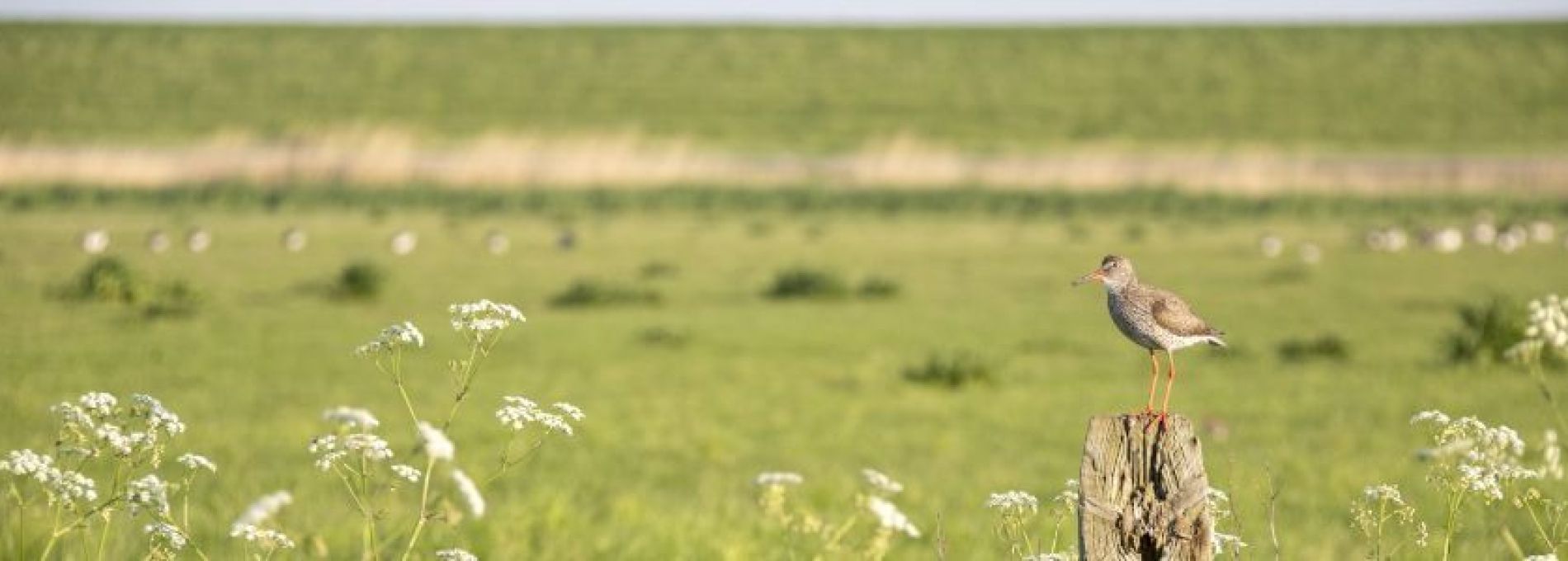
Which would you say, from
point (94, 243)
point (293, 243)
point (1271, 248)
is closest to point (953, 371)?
point (1271, 248)

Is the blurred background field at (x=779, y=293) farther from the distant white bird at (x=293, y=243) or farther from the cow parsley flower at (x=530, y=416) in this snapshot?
the cow parsley flower at (x=530, y=416)

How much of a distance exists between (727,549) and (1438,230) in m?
32.5

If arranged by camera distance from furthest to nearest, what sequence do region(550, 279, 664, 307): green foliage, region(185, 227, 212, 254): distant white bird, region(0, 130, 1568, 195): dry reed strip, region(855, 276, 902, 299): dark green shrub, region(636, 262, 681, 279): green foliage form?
region(0, 130, 1568, 195): dry reed strip
region(185, 227, 212, 254): distant white bird
region(636, 262, 681, 279): green foliage
region(855, 276, 902, 299): dark green shrub
region(550, 279, 664, 307): green foliage

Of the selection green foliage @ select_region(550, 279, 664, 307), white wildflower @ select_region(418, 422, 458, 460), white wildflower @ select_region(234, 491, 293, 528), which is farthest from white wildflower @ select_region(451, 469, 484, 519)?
green foliage @ select_region(550, 279, 664, 307)

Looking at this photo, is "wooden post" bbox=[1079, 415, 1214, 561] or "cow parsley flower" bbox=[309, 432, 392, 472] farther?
"wooden post" bbox=[1079, 415, 1214, 561]

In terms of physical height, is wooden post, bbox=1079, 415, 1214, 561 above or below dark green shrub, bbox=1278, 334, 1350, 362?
below

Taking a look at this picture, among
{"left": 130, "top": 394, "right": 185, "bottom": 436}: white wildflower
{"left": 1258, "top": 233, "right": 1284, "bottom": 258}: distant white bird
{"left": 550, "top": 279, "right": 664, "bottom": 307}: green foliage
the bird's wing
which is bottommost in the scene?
{"left": 130, "top": 394, "right": 185, "bottom": 436}: white wildflower

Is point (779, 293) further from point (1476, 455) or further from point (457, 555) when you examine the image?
point (1476, 455)

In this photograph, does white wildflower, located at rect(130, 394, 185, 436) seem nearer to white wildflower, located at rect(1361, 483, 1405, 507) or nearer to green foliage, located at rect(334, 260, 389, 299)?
white wildflower, located at rect(1361, 483, 1405, 507)

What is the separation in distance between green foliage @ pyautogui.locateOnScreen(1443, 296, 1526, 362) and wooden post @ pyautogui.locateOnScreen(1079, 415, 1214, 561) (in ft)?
52.4

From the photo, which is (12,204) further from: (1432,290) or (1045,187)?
(1432,290)

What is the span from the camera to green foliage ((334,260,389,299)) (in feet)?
91.3

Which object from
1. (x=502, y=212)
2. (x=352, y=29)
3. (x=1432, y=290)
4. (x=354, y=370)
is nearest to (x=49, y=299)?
(x=354, y=370)

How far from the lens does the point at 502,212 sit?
5009 cm
